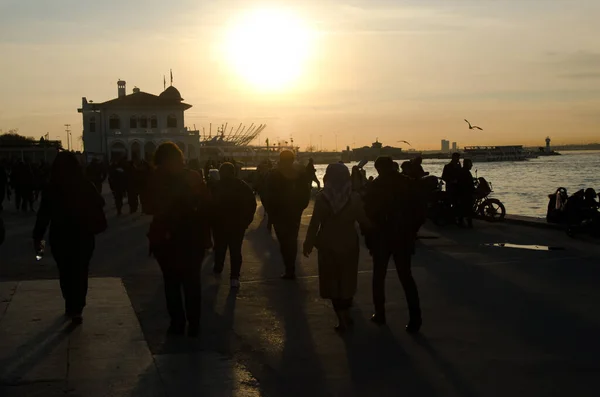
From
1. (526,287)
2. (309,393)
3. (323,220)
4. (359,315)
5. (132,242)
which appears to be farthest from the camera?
(132,242)

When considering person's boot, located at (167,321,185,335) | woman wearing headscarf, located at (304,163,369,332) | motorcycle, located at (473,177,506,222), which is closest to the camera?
person's boot, located at (167,321,185,335)

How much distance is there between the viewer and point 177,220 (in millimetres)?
7738

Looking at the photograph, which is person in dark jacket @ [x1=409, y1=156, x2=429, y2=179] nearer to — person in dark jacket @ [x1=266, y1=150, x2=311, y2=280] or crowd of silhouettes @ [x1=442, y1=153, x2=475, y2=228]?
person in dark jacket @ [x1=266, y1=150, x2=311, y2=280]

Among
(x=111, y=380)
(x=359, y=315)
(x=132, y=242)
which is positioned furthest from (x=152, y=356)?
(x=132, y=242)

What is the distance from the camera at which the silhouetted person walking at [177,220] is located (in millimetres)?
7727

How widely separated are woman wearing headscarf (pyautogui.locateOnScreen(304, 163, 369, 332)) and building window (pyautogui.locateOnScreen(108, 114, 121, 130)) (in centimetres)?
9092

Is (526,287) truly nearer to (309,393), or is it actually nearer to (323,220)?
(323,220)

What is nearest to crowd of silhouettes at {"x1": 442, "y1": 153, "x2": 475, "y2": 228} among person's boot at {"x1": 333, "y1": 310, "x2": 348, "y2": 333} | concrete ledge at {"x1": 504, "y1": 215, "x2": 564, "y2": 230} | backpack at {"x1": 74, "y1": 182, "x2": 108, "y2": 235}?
concrete ledge at {"x1": 504, "y1": 215, "x2": 564, "y2": 230}

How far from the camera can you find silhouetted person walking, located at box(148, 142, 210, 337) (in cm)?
773

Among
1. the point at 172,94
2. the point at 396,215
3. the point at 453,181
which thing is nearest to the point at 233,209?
the point at 396,215

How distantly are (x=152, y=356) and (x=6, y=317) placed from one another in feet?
7.51

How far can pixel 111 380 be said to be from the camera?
631 cm

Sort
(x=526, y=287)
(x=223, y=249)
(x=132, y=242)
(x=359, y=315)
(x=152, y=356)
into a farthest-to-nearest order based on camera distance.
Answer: (x=132, y=242) → (x=223, y=249) → (x=526, y=287) → (x=359, y=315) → (x=152, y=356)

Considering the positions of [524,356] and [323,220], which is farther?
[323,220]
